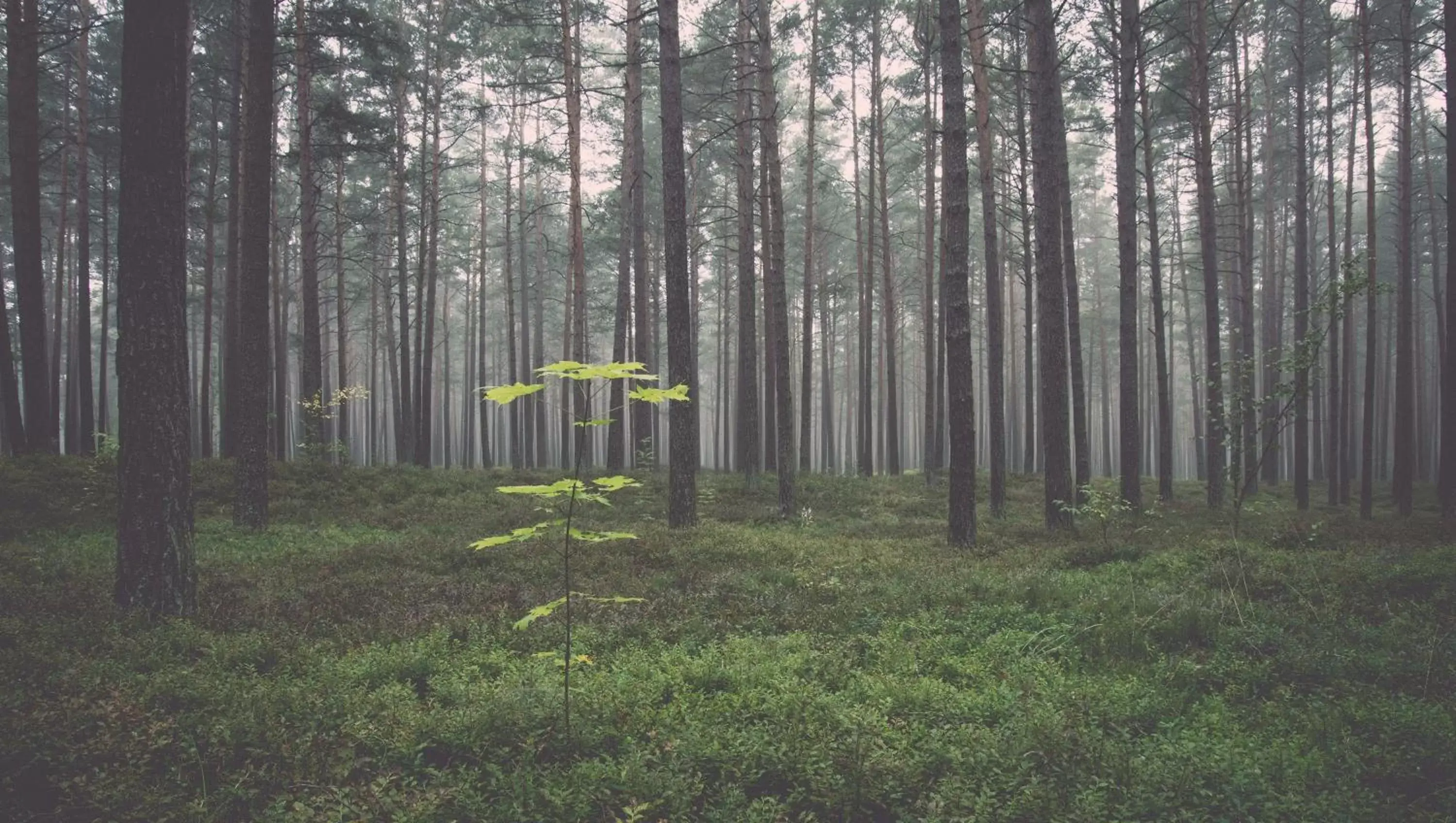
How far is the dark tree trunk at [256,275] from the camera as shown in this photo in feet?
35.1

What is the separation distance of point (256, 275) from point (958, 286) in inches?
433

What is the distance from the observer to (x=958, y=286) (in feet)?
33.2

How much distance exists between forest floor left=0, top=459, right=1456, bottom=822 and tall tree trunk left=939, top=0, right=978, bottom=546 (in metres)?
1.55

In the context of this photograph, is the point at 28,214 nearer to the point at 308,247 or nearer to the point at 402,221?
the point at 308,247

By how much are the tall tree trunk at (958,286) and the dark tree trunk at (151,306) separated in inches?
352

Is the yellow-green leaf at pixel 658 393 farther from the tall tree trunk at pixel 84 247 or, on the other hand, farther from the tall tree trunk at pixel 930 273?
the tall tree trunk at pixel 84 247

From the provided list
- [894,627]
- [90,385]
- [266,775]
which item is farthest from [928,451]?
[90,385]

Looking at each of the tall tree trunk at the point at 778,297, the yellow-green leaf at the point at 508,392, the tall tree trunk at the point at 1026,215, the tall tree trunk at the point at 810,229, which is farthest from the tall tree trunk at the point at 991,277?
the yellow-green leaf at the point at 508,392

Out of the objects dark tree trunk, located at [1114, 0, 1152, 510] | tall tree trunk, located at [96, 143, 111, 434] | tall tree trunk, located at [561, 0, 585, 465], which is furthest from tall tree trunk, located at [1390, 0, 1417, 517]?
tall tree trunk, located at [96, 143, 111, 434]

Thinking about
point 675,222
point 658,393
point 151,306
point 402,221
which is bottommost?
point 658,393

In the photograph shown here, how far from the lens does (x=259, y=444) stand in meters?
11.2

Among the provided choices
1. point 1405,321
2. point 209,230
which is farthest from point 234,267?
point 1405,321

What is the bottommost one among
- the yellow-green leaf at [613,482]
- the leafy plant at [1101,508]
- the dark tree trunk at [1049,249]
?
the leafy plant at [1101,508]

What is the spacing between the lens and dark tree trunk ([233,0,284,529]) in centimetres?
1071
